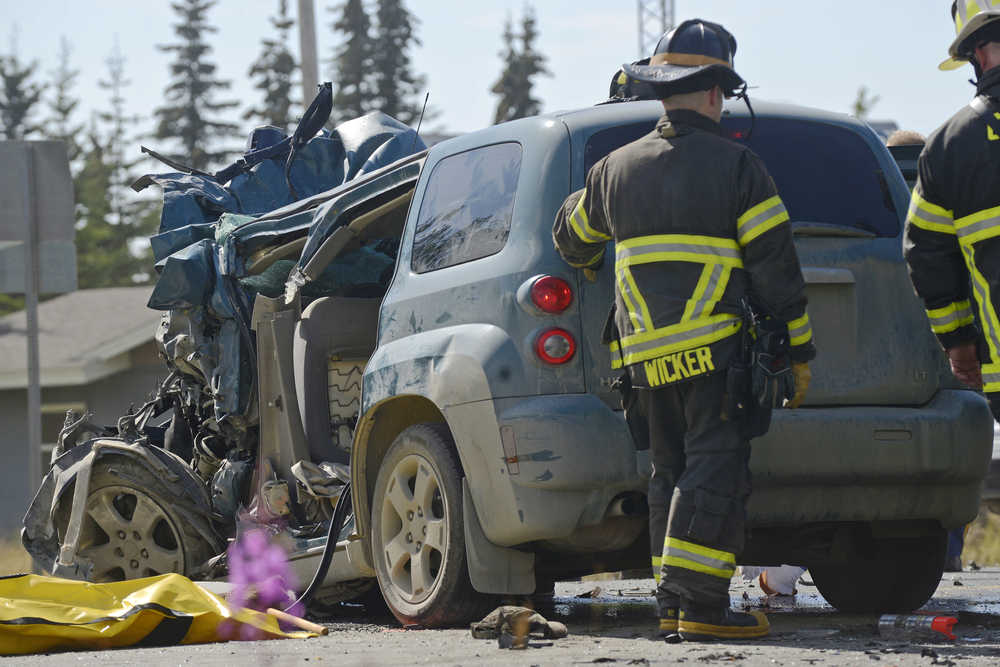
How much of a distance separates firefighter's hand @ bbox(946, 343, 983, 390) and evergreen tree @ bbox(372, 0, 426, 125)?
49.7 m

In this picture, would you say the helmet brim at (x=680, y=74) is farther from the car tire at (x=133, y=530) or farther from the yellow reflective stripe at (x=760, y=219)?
the car tire at (x=133, y=530)

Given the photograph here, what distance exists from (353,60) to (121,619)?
1967 inches

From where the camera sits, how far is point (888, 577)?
6.98 m

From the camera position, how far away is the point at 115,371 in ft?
90.3

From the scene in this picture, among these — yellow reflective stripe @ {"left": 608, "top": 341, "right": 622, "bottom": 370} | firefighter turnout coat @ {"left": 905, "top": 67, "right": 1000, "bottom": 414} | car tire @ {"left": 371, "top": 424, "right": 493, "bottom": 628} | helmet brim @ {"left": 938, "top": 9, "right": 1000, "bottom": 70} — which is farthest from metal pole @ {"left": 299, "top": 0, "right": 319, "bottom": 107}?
firefighter turnout coat @ {"left": 905, "top": 67, "right": 1000, "bottom": 414}

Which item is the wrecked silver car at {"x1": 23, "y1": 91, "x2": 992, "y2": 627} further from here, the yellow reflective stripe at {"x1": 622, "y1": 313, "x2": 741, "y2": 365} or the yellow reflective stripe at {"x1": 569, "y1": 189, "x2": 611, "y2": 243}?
the yellow reflective stripe at {"x1": 622, "y1": 313, "x2": 741, "y2": 365}

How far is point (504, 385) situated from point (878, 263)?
1437 mm

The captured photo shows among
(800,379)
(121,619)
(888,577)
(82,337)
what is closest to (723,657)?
(800,379)

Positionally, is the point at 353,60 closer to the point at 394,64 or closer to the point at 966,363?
the point at 394,64

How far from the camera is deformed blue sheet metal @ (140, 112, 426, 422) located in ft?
26.2

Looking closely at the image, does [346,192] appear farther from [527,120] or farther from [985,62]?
[985,62]

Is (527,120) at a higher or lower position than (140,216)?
lower

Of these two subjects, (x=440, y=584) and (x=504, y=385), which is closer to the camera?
(x=504, y=385)

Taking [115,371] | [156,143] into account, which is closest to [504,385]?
[115,371]
